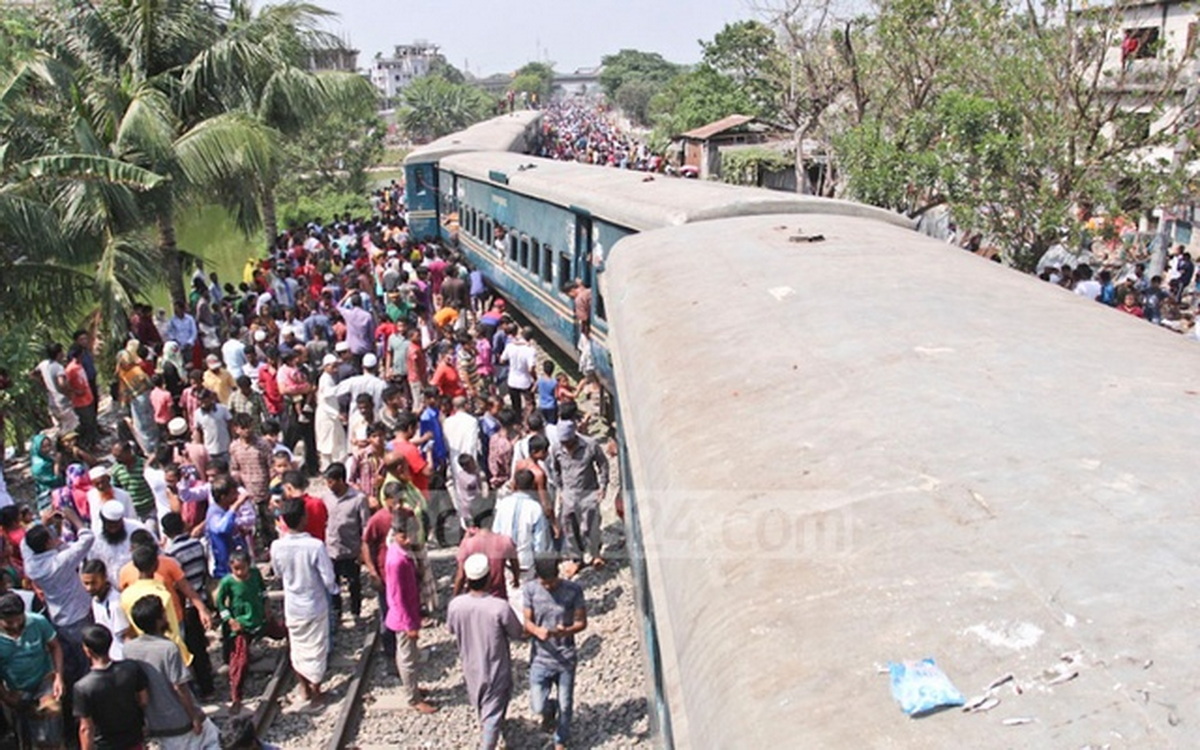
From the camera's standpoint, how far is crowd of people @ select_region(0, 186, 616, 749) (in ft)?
18.2

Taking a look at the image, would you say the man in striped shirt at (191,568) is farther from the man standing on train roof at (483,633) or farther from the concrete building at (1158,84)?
the concrete building at (1158,84)

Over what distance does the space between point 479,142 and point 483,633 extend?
2256cm

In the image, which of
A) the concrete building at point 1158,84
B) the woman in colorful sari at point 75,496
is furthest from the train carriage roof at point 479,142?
the woman in colorful sari at point 75,496

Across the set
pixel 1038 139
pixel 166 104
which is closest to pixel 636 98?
pixel 166 104

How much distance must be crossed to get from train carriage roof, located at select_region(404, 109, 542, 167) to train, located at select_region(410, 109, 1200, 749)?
20198 mm

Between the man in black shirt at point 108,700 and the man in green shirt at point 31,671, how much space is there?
75cm

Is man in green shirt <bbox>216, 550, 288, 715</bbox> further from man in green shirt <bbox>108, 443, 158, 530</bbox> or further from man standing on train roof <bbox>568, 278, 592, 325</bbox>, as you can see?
man standing on train roof <bbox>568, 278, 592, 325</bbox>

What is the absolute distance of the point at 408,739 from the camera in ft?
20.9

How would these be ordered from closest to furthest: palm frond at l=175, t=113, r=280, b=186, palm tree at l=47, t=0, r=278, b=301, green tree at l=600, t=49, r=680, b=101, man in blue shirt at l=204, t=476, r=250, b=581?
man in blue shirt at l=204, t=476, r=250, b=581 → palm tree at l=47, t=0, r=278, b=301 → palm frond at l=175, t=113, r=280, b=186 → green tree at l=600, t=49, r=680, b=101

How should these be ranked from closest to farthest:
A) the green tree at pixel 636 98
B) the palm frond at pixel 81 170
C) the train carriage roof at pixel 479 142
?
1. the palm frond at pixel 81 170
2. the train carriage roof at pixel 479 142
3. the green tree at pixel 636 98

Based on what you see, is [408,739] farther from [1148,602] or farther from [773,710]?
[1148,602]

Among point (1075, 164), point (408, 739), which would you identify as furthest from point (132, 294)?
point (1075, 164)

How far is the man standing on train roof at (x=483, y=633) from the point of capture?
5.47 meters

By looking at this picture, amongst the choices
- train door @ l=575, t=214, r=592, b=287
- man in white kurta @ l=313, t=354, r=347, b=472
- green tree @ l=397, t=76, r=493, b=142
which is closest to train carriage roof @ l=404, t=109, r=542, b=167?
train door @ l=575, t=214, r=592, b=287
